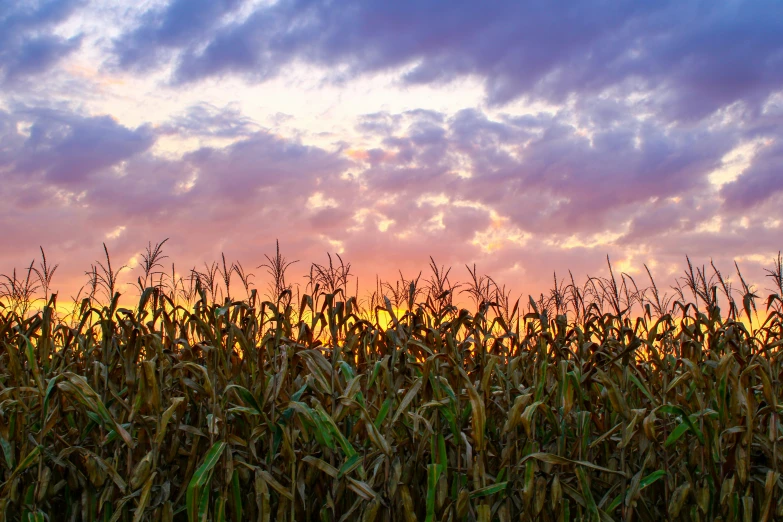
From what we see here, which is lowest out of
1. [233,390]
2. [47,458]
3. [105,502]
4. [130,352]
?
[105,502]

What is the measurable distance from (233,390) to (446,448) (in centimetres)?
103

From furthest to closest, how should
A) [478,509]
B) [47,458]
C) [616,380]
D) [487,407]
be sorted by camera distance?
[616,380] → [487,407] → [47,458] → [478,509]

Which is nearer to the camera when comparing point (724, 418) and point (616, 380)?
point (724, 418)

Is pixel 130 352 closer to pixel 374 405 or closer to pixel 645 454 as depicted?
pixel 374 405

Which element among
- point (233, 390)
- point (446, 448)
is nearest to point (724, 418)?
point (446, 448)

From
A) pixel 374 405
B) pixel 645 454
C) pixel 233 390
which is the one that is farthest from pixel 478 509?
pixel 233 390

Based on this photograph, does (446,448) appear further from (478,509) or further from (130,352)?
(130,352)

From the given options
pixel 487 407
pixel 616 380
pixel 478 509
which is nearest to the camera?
pixel 478 509

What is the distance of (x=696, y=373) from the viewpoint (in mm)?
3207

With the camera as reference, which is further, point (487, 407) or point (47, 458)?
point (487, 407)

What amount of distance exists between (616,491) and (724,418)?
2.11ft

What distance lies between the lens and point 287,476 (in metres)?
3.05

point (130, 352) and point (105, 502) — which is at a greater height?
point (130, 352)

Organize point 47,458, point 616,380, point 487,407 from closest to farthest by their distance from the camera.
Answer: point 47,458
point 487,407
point 616,380
